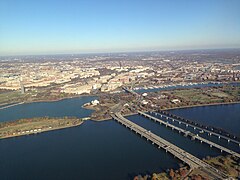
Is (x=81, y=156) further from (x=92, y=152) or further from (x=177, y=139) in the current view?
(x=177, y=139)

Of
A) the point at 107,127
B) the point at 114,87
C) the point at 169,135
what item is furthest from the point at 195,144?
the point at 114,87

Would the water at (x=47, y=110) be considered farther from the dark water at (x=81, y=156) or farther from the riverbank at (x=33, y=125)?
the dark water at (x=81, y=156)

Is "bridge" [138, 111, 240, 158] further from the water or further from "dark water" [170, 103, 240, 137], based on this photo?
the water

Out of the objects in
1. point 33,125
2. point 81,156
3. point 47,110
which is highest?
point 33,125

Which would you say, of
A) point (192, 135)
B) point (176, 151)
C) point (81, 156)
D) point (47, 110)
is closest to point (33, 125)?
point (47, 110)

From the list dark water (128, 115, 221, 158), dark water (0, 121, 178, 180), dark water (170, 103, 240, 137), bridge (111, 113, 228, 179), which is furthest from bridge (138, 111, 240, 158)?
dark water (0, 121, 178, 180)

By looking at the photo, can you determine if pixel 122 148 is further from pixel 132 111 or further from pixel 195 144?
pixel 132 111

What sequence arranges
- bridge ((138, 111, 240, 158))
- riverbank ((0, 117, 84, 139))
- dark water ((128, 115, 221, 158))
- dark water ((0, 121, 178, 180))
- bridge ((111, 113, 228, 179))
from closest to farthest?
1. bridge ((111, 113, 228, 179))
2. dark water ((0, 121, 178, 180))
3. bridge ((138, 111, 240, 158))
4. dark water ((128, 115, 221, 158))
5. riverbank ((0, 117, 84, 139))
